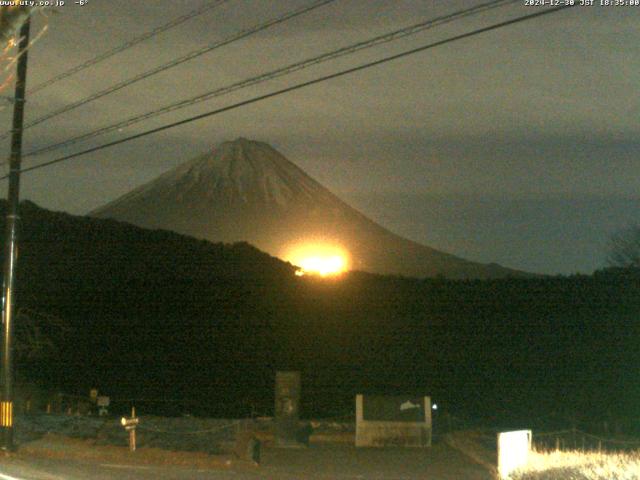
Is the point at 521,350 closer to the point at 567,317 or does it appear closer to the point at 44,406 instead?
the point at 567,317

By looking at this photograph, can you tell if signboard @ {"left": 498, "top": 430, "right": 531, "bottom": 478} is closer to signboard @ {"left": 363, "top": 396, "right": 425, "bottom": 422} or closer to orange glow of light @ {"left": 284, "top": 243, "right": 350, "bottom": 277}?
signboard @ {"left": 363, "top": 396, "right": 425, "bottom": 422}

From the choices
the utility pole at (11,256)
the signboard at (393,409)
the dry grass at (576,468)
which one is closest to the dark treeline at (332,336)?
the signboard at (393,409)

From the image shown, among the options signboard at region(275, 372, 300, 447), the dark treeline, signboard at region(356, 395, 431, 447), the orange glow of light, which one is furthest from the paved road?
the orange glow of light

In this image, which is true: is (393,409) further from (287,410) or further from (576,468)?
(576,468)

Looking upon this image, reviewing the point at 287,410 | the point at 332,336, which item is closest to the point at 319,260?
the point at 332,336

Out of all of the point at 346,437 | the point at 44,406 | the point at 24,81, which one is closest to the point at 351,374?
the point at 44,406
